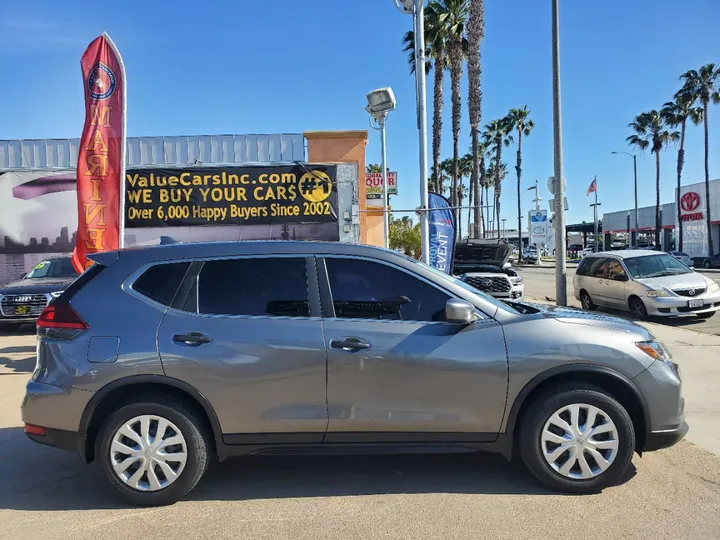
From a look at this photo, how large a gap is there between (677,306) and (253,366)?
36.8ft

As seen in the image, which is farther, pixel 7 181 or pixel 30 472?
pixel 7 181

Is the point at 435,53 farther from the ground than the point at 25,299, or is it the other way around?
the point at 435,53

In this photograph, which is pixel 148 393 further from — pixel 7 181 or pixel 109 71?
pixel 7 181

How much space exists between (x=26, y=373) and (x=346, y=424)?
20.0 ft

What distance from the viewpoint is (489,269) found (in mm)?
13398

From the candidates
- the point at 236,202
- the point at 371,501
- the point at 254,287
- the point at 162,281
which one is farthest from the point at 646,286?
the point at 162,281

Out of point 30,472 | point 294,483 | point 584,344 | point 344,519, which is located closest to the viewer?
point 344,519

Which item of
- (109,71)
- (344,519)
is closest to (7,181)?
(109,71)

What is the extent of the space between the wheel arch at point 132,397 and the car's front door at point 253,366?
0.05 m

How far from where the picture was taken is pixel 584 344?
3926 millimetres

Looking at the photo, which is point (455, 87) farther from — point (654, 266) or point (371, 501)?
point (371, 501)

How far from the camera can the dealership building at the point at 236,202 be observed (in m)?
14.9

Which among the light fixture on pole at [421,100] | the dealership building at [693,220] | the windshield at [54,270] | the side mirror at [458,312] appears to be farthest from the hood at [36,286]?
the dealership building at [693,220]

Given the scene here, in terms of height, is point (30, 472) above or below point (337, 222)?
below
